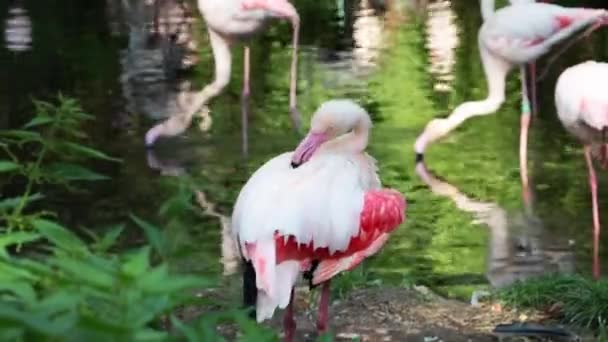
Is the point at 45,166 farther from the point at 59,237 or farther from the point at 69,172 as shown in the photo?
the point at 59,237

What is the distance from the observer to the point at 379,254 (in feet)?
18.1

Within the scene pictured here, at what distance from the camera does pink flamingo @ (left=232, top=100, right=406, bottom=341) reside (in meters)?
3.69

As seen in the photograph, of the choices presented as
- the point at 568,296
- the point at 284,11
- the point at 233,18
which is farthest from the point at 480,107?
the point at 568,296

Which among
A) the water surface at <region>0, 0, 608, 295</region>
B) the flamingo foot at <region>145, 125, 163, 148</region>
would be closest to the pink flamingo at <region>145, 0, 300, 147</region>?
the water surface at <region>0, 0, 608, 295</region>

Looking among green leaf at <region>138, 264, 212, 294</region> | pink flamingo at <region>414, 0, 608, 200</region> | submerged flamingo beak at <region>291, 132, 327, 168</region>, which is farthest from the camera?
pink flamingo at <region>414, 0, 608, 200</region>

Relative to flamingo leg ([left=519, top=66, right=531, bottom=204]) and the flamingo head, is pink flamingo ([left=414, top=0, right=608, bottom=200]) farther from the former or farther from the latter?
the flamingo head

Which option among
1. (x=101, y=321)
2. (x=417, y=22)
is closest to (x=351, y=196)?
(x=101, y=321)

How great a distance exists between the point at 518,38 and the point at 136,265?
6.15 m

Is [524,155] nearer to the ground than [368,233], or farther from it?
nearer to the ground

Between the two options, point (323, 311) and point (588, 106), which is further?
point (588, 106)

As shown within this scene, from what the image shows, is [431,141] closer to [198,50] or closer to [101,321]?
[198,50]

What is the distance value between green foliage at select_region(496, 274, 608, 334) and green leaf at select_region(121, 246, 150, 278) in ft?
9.71

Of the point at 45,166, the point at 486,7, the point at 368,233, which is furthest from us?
the point at 486,7

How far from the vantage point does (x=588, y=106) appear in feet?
19.8
